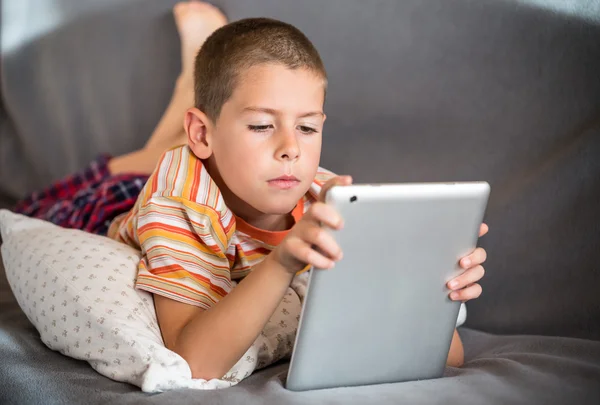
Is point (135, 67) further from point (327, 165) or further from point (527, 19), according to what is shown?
point (527, 19)

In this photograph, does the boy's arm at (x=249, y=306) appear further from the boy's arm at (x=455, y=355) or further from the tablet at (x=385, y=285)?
the boy's arm at (x=455, y=355)

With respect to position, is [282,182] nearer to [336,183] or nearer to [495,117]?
[336,183]

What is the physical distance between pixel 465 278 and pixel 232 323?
0.31m

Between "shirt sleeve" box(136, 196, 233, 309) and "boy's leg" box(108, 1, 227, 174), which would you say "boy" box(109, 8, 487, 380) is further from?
"boy's leg" box(108, 1, 227, 174)

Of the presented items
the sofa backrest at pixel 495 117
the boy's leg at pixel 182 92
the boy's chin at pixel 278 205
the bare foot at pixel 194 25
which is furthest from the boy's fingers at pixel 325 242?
the bare foot at pixel 194 25

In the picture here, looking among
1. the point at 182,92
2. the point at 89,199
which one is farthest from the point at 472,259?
the point at 182,92

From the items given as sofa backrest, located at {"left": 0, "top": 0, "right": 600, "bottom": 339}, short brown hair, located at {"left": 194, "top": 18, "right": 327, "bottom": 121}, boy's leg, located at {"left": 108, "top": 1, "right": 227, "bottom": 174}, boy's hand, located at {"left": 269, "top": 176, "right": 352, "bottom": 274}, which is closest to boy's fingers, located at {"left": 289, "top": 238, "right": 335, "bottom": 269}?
boy's hand, located at {"left": 269, "top": 176, "right": 352, "bottom": 274}

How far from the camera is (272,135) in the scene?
3.61ft

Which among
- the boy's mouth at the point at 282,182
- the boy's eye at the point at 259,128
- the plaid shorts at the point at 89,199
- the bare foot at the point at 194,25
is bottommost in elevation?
the plaid shorts at the point at 89,199

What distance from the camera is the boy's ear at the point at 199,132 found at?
1.21m

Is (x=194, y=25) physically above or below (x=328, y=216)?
above

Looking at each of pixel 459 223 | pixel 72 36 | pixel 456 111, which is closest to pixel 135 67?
pixel 72 36

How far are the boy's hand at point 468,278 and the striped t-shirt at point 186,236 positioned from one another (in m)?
0.35

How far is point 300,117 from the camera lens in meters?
1.11
